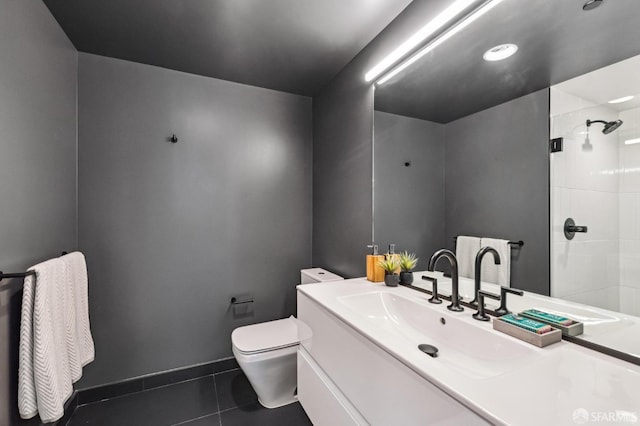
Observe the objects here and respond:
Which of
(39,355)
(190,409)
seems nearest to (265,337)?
(190,409)

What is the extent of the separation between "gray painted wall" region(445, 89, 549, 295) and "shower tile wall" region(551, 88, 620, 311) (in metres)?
0.03

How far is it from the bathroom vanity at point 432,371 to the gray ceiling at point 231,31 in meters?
1.50

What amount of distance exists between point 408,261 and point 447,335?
511 millimetres

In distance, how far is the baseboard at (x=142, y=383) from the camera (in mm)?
1849

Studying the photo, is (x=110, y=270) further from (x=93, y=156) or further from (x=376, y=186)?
(x=376, y=186)

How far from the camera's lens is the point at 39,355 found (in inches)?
46.5

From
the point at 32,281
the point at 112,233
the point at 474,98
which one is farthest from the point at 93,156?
the point at 474,98

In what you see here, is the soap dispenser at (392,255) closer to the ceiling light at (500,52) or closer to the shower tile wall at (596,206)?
the shower tile wall at (596,206)

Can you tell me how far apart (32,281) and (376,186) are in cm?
174

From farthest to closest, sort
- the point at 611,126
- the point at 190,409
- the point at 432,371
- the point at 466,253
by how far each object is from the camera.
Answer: the point at 190,409 < the point at 466,253 < the point at 611,126 < the point at 432,371

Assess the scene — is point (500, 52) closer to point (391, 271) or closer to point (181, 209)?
point (391, 271)

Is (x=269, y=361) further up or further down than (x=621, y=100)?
further down

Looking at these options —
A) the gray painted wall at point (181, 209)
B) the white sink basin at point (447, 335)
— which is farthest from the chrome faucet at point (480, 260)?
the gray painted wall at point (181, 209)

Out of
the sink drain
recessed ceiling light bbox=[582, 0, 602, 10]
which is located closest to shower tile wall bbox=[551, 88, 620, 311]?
recessed ceiling light bbox=[582, 0, 602, 10]
